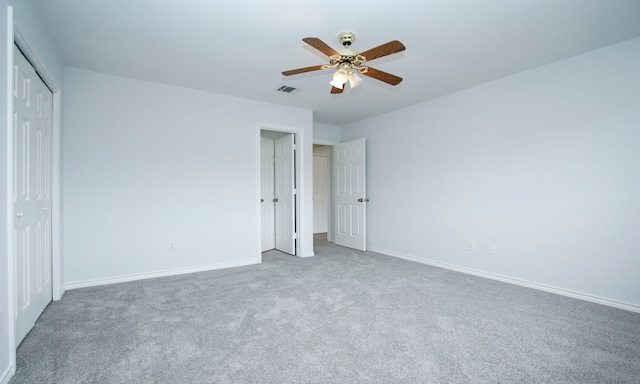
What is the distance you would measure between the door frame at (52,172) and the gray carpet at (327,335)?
1.00 ft

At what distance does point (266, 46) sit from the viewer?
2857mm

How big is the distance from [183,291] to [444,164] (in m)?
3.74

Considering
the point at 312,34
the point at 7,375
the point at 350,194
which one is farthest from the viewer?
the point at 350,194

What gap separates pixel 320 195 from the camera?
802 centimetres

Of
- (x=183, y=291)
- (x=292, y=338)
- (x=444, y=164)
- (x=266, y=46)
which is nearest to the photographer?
(x=292, y=338)

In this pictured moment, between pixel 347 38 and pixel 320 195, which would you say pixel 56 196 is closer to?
pixel 347 38

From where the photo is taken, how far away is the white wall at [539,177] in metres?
2.81

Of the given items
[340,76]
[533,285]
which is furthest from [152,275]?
[533,285]

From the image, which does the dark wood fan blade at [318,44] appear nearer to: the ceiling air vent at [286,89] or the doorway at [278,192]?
the ceiling air vent at [286,89]

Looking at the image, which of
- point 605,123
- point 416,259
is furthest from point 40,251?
point 605,123

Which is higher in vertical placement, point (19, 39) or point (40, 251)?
point (19, 39)

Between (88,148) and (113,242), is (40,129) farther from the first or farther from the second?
(113,242)

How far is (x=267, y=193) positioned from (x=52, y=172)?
3.03 metres

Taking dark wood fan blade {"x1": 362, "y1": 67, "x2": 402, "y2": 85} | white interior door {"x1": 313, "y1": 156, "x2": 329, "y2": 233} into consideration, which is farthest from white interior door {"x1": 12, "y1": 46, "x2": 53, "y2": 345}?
white interior door {"x1": 313, "y1": 156, "x2": 329, "y2": 233}
